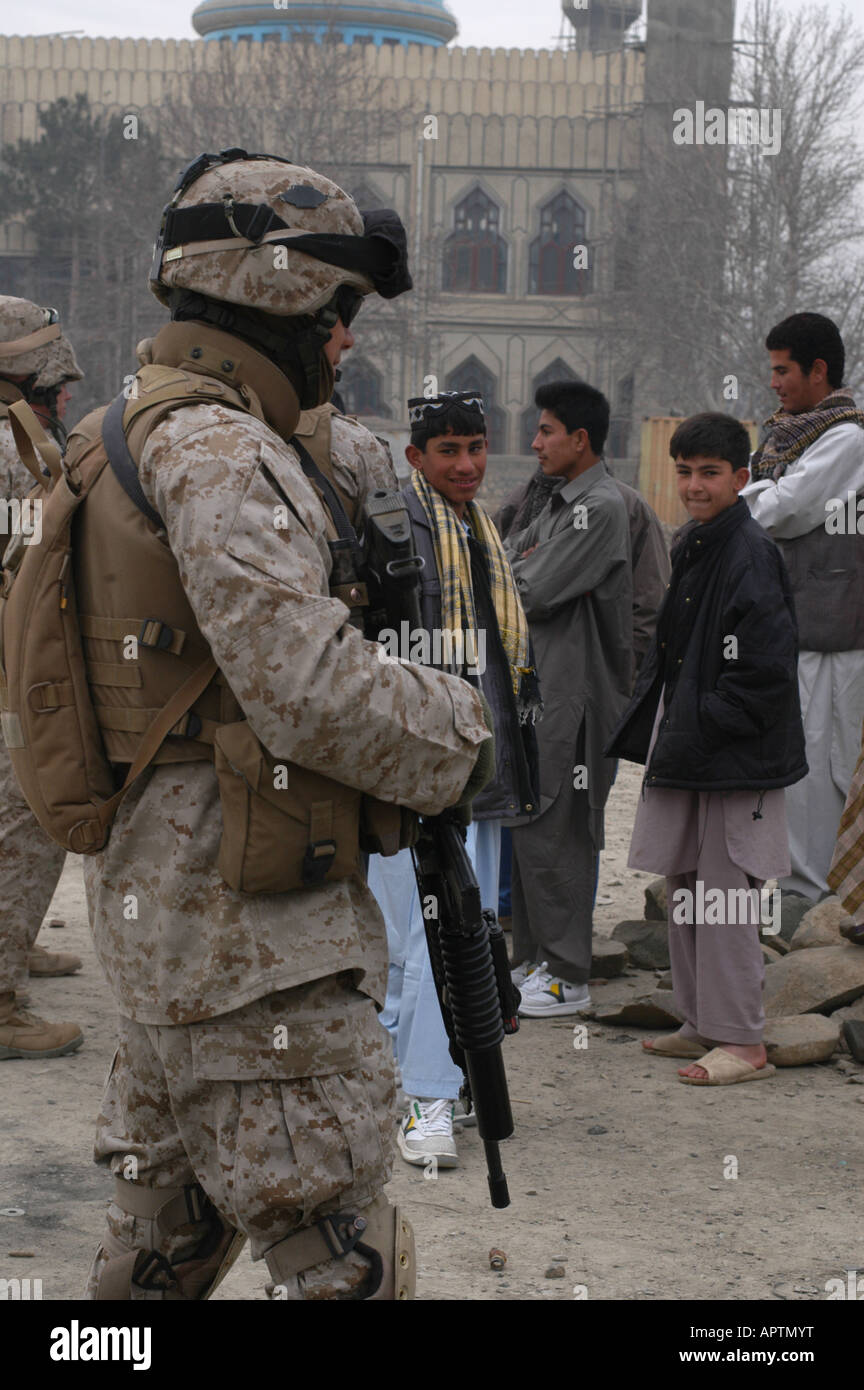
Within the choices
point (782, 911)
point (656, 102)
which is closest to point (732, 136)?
point (656, 102)

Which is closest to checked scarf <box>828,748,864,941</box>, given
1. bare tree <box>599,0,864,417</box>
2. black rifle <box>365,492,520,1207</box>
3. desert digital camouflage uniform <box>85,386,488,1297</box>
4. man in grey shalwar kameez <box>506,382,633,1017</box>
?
man in grey shalwar kameez <box>506,382,633,1017</box>

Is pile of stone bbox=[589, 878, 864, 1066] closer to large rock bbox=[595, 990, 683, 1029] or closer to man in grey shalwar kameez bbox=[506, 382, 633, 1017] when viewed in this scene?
large rock bbox=[595, 990, 683, 1029]

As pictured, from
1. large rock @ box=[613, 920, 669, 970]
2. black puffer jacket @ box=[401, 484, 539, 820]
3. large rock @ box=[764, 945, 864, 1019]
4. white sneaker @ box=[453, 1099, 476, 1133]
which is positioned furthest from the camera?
large rock @ box=[613, 920, 669, 970]

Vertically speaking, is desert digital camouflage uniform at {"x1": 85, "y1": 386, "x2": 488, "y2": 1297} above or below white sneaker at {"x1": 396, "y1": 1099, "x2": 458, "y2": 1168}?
above

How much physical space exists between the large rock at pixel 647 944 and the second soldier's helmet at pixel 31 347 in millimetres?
2897

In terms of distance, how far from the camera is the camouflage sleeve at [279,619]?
7.37 ft

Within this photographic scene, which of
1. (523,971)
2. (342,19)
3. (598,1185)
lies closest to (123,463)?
(598,1185)

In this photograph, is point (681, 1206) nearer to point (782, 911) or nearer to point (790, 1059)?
point (790, 1059)

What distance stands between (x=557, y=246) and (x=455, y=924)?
46.6 meters

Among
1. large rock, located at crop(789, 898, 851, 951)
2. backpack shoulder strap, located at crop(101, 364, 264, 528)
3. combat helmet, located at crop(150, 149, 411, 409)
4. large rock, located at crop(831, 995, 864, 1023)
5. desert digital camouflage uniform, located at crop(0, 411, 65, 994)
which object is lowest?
large rock, located at crop(831, 995, 864, 1023)

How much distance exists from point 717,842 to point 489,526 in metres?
1.19

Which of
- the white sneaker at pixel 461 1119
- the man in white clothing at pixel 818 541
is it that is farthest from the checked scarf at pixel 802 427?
the white sneaker at pixel 461 1119

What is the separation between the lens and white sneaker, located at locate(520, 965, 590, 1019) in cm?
558

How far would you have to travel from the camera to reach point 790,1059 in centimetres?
503
